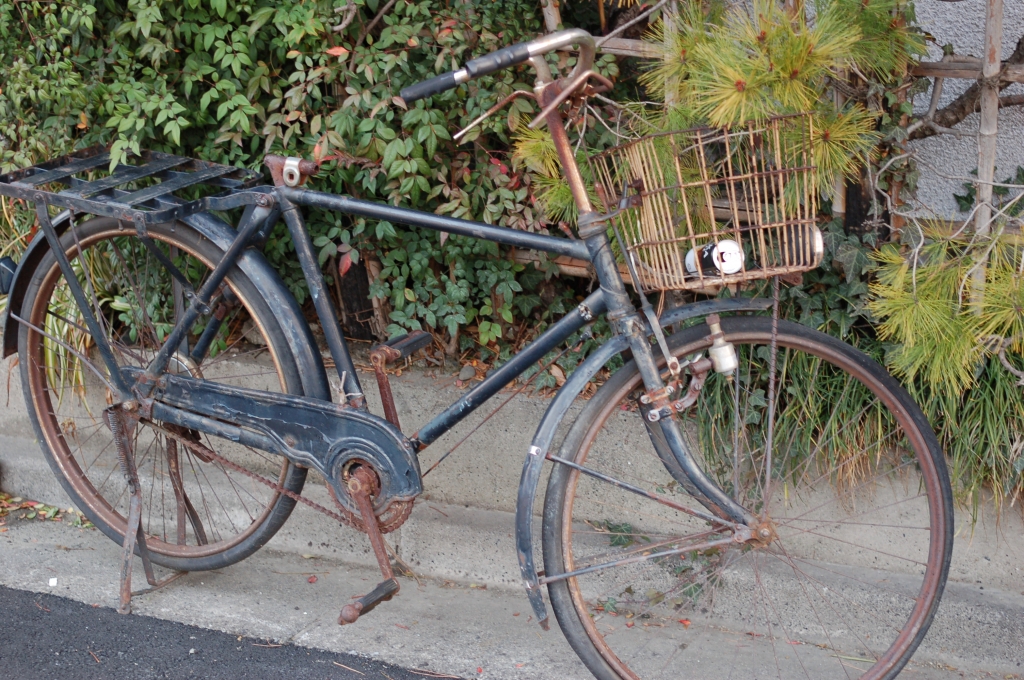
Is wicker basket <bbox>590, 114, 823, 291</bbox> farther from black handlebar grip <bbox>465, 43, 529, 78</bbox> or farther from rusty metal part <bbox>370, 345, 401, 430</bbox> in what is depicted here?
rusty metal part <bbox>370, 345, 401, 430</bbox>

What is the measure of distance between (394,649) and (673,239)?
1.55 metres

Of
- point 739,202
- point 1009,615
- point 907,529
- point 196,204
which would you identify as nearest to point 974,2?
point 739,202

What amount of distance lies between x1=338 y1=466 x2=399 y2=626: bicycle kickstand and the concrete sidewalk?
0.31 metres

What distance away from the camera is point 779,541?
267 centimetres

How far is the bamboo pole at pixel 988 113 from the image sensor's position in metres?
2.48

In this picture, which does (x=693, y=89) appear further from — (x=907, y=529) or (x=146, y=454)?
(x=146, y=454)

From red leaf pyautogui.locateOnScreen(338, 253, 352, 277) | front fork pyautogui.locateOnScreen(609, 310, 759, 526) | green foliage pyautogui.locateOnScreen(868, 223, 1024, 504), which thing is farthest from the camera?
red leaf pyautogui.locateOnScreen(338, 253, 352, 277)

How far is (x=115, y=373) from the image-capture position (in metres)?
2.93

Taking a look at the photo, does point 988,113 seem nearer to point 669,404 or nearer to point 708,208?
point 708,208

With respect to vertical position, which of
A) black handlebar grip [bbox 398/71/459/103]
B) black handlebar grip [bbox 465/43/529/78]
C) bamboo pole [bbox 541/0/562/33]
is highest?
bamboo pole [bbox 541/0/562/33]

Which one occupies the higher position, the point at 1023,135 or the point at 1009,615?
the point at 1023,135

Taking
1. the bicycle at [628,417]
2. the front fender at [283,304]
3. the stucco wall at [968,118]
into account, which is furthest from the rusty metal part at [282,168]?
the stucco wall at [968,118]

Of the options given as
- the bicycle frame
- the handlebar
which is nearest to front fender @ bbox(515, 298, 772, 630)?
the bicycle frame

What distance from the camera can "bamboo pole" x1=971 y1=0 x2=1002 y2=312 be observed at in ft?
8.13
